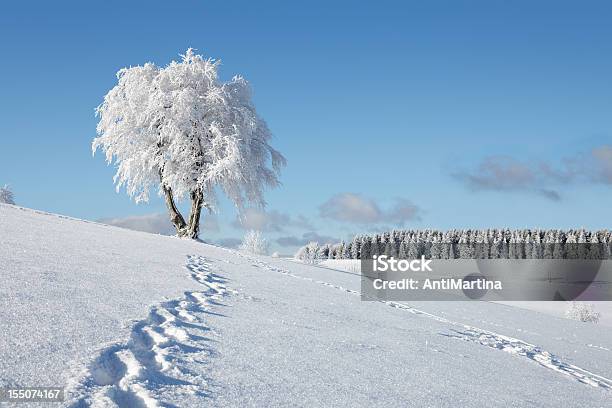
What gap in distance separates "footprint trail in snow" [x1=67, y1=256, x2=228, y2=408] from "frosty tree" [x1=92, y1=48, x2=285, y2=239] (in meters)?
19.0

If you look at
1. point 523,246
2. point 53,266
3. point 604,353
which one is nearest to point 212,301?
point 53,266

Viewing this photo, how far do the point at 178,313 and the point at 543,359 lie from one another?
654cm

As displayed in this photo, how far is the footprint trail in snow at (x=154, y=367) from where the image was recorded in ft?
12.6

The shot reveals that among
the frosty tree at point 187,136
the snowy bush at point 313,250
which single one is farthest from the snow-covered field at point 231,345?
the snowy bush at point 313,250

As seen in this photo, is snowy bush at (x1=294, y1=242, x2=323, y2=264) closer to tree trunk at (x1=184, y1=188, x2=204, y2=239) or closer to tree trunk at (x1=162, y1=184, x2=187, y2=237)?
tree trunk at (x1=162, y1=184, x2=187, y2=237)

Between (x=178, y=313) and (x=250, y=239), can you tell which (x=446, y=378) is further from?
(x=250, y=239)

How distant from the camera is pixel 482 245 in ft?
370

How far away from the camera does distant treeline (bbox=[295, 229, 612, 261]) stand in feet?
352

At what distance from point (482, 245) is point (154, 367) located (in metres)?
116

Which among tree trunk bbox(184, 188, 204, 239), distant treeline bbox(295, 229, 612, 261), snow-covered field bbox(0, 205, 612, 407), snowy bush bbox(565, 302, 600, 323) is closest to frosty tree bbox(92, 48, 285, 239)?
tree trunk bbox(184, 188, 204, 239)

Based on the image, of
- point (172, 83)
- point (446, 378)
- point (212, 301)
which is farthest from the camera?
point (172, 83)

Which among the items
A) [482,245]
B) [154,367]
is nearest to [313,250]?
[482,245]

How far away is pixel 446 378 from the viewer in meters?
6.06

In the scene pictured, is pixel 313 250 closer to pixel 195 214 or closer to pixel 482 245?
pixel 482 245
